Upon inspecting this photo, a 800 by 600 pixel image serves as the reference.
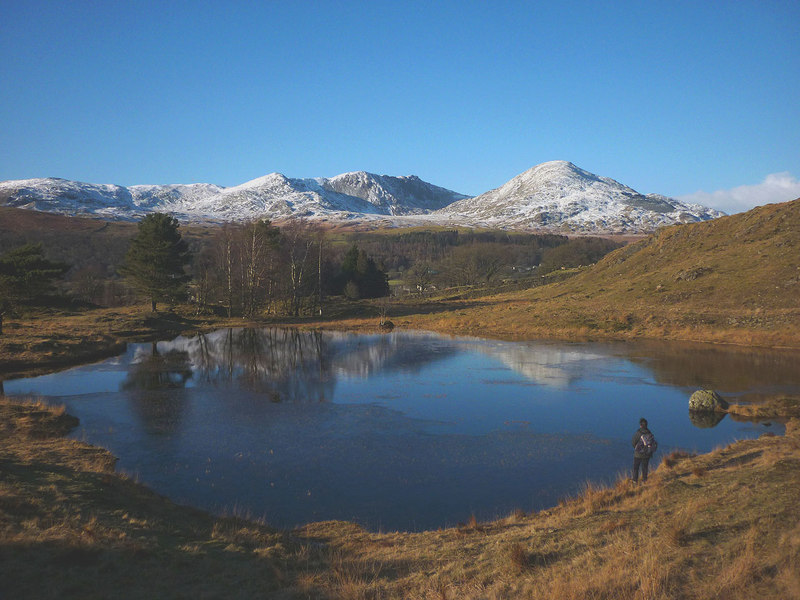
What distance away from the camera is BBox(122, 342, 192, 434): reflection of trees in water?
21594mm

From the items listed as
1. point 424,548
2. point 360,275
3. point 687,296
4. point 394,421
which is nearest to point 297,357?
point 394,421

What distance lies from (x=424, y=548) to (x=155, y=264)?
5727 cm

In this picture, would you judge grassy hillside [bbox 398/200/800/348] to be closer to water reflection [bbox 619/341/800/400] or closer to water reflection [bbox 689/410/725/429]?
water reflection [bbox 619/341/800/400]

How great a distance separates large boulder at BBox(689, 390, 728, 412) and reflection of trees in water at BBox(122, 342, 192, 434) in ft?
74.6

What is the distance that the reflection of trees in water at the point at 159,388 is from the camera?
21.6 metres

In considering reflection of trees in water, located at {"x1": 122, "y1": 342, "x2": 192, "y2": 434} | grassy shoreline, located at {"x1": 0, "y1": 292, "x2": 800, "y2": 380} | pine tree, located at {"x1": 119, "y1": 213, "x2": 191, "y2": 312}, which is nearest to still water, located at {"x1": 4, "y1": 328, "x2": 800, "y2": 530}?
reflection of trees in water, located at {"x1": 122, "y1": 342, "x2": 192, "y2": 434}

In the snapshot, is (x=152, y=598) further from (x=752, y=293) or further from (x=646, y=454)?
(x=752, y=293)

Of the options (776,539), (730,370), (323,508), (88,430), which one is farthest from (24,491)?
(730,370)

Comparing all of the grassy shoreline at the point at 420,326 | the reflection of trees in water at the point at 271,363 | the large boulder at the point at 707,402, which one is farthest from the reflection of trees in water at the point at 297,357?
the large boulder at the point at 707,402

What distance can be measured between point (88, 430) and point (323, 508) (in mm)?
12259

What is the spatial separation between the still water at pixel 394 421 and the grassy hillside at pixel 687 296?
688 cm

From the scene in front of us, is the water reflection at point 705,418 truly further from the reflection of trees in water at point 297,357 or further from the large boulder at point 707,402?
the reflection of trees in water at point 297,357

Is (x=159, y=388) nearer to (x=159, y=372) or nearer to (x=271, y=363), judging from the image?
(x=159, y=372)

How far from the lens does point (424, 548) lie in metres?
10.1
